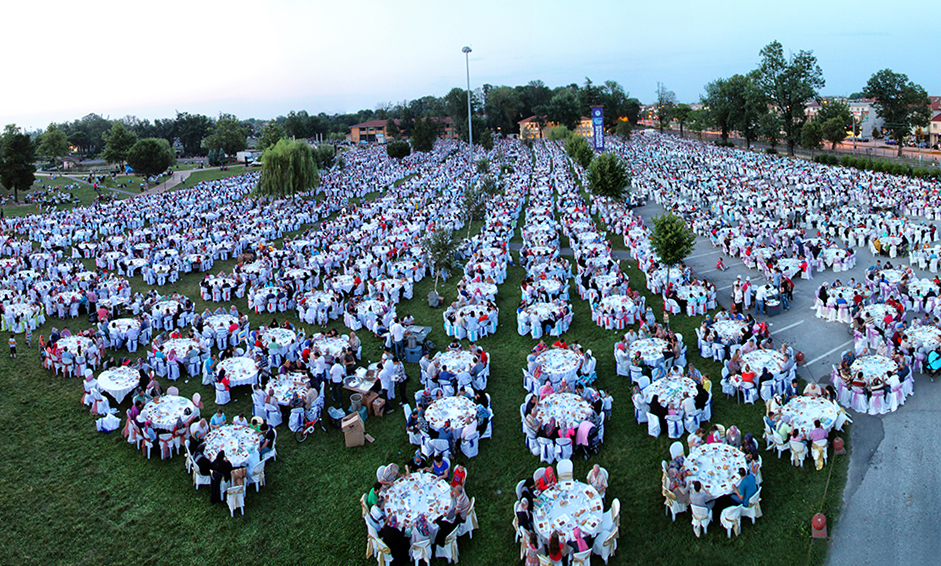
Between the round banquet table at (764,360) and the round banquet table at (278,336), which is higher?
the round banquet table at (278,336)

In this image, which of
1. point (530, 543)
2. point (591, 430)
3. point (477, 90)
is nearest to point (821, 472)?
point (591, 430)

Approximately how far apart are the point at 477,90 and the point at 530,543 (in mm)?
147314

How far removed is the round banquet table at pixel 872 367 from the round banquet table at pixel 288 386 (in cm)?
1141

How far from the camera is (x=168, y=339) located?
1652 cm

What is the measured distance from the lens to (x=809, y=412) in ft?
36.4

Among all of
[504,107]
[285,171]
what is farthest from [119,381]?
[504,107]

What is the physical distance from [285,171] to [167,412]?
35306mm

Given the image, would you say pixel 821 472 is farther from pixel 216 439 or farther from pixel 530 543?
pixel 216 439

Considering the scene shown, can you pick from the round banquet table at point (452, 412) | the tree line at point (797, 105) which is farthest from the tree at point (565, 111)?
the round banquet table at point (452, 412)

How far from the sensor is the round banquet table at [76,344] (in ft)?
52.1

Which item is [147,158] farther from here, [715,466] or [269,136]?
[715,466]

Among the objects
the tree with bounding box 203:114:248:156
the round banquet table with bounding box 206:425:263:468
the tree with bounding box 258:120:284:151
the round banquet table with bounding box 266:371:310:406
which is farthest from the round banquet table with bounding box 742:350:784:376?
the tree with bounding box 203:114:248:156

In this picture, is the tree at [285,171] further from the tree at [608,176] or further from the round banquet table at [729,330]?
the round banquet table at [729,330]

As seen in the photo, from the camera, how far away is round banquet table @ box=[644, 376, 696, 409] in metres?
11.9
